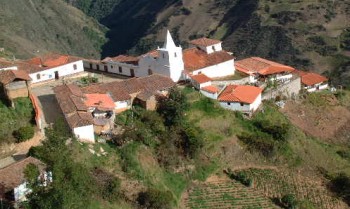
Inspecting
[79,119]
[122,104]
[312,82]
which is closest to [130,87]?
[122,104]

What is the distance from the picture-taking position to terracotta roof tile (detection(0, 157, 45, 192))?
2548 centimetres

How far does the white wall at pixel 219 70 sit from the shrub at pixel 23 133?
16.6 metres

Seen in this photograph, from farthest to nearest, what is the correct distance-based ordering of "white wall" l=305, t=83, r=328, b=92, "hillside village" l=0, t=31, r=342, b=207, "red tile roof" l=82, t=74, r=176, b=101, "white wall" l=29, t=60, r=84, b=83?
"white wall" l=305, t=83, r=328, b=92, "white wall" l=29, t=60, r=84, b=83, "red tile roof" l=82, t=74, r=176, b=101, "hillside village" l=0, t=31, r=342, b=207

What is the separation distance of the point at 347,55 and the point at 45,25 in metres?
66.9

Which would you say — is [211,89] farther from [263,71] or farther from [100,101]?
[100,101]

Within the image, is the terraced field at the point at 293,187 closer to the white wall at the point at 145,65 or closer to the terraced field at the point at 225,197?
the terraced field at the point at 225,197

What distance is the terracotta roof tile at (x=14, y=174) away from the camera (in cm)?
2548

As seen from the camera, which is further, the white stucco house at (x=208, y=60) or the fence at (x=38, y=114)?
the white stucco house at (x=208, y=60)

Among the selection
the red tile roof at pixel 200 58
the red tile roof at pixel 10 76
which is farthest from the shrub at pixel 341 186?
the red tile roof at pixel 10 76

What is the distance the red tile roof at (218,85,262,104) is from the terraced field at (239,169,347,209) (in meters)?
6.21

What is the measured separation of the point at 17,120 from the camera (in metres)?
32.4

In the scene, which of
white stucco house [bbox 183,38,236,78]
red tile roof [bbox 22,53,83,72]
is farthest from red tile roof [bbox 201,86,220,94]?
red tile roof [bbox 22,53,83,72]

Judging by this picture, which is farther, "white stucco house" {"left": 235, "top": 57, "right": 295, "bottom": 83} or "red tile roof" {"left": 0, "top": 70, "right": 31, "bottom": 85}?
"white stucco house" {"left": 235, "top": 57, "right": 295, "bottom": 83}

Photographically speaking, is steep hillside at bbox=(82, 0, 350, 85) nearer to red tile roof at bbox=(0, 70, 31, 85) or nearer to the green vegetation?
red tile roof at bbox=(0, 70, 31, 85)
